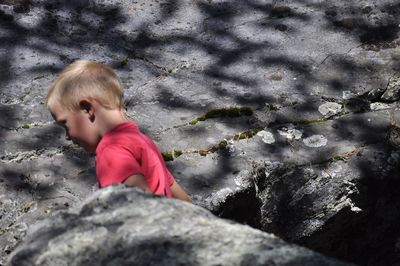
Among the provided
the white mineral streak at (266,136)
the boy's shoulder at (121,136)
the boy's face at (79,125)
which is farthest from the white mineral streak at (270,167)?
the boy's face at (79,125)

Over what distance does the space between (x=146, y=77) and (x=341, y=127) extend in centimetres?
106

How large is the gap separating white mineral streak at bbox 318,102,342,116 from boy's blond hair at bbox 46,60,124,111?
4.16 feet


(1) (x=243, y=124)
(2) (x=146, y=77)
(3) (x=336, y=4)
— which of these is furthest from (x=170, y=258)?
(3) (x=336, y=4)

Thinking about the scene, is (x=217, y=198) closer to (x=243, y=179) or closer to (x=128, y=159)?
(x=243, y=179)

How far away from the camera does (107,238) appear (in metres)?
1.88

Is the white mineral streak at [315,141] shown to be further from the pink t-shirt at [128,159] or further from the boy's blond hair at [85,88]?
the boy's blond hair at [85,88]

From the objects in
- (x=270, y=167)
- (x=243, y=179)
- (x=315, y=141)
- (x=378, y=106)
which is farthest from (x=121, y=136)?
(x=378, y=106)

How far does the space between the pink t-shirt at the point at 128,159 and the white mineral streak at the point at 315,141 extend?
89 cm

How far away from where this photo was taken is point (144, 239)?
1.85 m

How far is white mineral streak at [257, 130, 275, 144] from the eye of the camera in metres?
3.55

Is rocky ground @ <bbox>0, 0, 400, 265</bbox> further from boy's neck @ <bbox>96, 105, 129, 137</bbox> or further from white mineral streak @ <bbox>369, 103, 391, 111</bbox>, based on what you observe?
boy's neck @ <bbox>96, 105, 129, 137</bbox>

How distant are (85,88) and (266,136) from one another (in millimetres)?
1082

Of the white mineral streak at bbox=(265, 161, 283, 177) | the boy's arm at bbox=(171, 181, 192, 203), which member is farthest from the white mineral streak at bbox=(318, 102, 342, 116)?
the boy's arm at bbox=(171, 181, 192, 203)

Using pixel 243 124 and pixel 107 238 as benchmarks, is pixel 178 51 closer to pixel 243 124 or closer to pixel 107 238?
pixel 243 124
